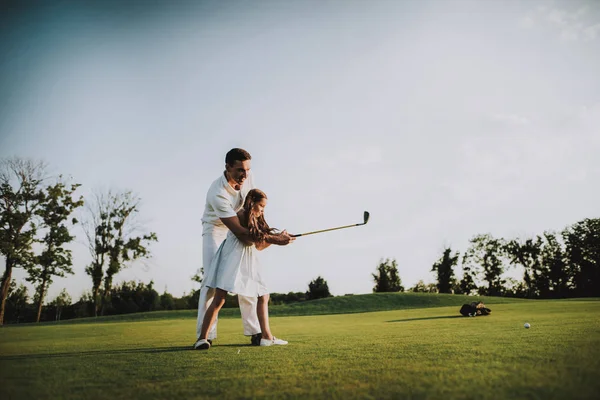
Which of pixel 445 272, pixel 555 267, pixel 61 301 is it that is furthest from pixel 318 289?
pixel 555 267

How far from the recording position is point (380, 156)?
31.0 metres

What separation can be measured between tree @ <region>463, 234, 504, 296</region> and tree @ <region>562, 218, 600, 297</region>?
10.1 metres

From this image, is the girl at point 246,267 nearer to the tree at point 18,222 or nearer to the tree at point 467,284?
the tree at point 18,222

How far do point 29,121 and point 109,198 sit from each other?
41255mm

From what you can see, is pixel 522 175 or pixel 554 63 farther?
pixel 522 175

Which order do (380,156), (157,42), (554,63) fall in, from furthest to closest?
1. (380,156)
2. (554,63)
3. (157,42)

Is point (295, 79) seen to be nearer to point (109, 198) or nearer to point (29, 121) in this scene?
point (29, 121)

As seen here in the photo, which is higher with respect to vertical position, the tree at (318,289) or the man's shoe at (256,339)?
the tree at (318,289)

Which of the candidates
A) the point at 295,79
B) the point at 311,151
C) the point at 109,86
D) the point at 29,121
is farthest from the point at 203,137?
the point at 29,121

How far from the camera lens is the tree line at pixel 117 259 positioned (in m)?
30.6

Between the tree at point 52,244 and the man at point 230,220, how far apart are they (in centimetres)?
3386

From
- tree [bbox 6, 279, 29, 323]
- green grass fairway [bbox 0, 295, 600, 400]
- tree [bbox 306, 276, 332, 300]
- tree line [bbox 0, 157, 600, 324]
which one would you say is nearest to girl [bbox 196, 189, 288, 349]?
green grass fairway [bbox 0, 295, 600, 400]

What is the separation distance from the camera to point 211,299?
18.5 feet

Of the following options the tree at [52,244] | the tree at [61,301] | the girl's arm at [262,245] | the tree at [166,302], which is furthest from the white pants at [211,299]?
the tree at [61,301]
